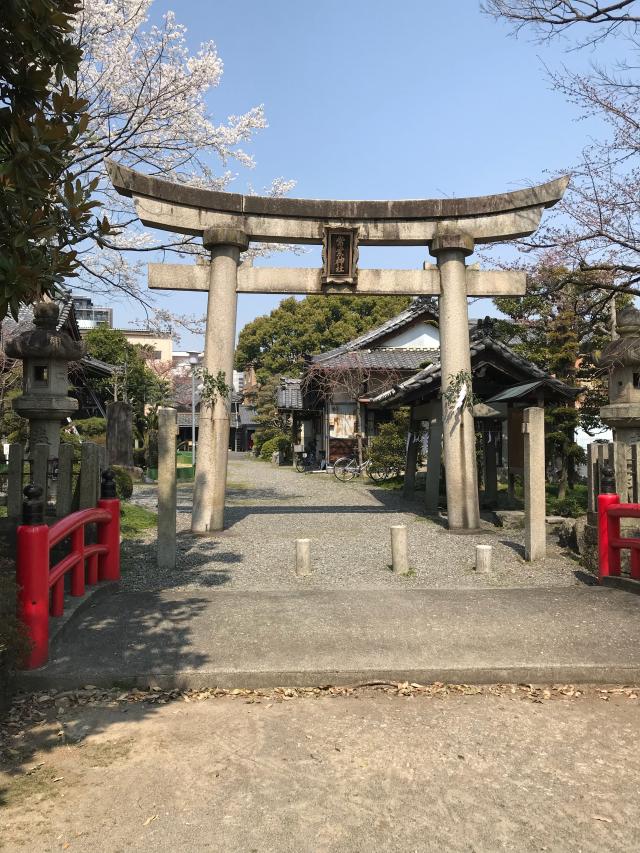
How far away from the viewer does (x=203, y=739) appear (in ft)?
12.3

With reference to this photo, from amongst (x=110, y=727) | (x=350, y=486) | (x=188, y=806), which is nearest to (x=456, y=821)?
(x=188, y=806)

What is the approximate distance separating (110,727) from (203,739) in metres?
0.62

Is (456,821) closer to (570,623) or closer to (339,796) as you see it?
(339,796)

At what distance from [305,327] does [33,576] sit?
4011 cm

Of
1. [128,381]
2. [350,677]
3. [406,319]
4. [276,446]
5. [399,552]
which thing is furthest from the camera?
[276,446]

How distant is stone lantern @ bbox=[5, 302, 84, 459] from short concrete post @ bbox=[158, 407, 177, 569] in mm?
1597

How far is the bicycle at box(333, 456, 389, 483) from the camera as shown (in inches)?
895

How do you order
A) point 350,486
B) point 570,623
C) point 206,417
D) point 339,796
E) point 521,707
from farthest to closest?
point 350,486, point 206,417, point 570,623, point 521,707, point 339,796

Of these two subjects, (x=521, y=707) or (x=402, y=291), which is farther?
(x=402, y=291)

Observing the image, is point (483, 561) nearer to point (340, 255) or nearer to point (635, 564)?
point (635, 564)

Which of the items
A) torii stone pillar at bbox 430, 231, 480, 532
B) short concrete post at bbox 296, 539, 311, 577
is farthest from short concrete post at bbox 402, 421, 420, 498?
short concrete post at bbox 296, 539, 311, 577

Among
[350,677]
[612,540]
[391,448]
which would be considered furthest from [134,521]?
[391,448]

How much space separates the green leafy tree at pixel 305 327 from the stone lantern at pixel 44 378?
96.8ft

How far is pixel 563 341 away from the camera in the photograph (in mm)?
18609
